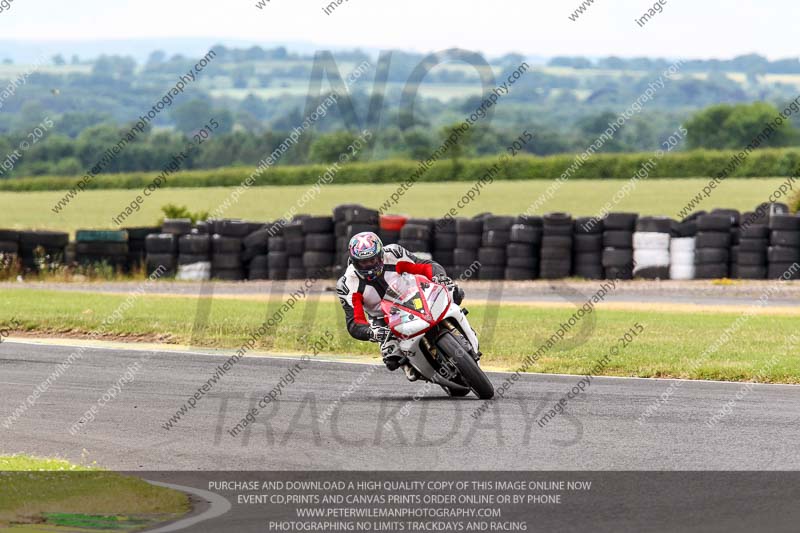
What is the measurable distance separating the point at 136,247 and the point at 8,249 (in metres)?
2.92

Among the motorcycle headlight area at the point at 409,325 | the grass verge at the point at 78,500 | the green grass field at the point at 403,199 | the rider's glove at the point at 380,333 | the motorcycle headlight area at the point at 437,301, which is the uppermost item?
the motorcycle headlight area at the point at 437,301

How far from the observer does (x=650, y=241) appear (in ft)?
94.2

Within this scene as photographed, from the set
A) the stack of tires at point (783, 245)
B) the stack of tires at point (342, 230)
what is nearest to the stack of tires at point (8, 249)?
the stack of tires at point (342, 230)

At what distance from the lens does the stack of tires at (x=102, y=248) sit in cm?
3069

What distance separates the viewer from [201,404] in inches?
478

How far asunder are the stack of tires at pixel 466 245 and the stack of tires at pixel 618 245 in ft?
9.13

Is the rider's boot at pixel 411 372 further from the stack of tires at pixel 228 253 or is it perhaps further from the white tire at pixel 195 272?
the white tire at pixel 195 272

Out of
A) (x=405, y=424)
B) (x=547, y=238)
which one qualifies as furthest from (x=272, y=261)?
(x=405, y=424)

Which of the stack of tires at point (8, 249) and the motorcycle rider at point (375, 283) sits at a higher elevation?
the motorcycle rider at point (375, 283)

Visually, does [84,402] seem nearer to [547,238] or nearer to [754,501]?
[754,501]

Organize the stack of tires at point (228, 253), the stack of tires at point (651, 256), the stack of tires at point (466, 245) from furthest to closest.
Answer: the stack of tires at point (228, 253) → the stack of tires at point (466, 245) → the stack of tires at point (651, 256)

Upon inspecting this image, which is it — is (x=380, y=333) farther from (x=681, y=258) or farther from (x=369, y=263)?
(x=681, y=258)

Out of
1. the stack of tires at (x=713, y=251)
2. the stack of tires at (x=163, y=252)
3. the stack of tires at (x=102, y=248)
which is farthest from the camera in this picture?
the stack of tires at (x=102, y=248)

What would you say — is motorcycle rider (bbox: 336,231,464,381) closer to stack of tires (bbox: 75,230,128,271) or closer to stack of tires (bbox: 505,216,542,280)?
stack of tires (bbox: 505,216,542,280)
